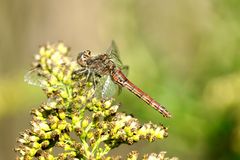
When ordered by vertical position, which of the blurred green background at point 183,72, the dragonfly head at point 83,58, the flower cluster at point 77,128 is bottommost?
the flower cluster at point 77,128

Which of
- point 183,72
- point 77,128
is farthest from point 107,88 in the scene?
point 183,72

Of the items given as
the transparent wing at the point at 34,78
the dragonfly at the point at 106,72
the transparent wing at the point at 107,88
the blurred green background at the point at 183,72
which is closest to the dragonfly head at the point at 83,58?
the dragonfly at the point at 106,72

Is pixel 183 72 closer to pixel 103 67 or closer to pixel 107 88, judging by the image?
pixel 103 67

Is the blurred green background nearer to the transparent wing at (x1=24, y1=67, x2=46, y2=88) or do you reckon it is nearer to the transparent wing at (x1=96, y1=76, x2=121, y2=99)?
the transparent wing at (x1=96, y1=76, x2=121, y2=99)

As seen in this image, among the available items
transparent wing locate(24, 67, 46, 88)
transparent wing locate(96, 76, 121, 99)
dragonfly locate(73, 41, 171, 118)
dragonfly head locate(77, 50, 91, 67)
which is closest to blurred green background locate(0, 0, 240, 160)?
dragonfly locate(73, 41, 171, 118)

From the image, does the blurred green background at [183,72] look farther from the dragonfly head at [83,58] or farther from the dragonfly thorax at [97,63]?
Answer: the dragonfly head at [83,58]

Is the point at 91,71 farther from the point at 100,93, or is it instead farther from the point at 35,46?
the point at 35,46

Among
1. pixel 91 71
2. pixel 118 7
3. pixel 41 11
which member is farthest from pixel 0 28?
pixel 91 71
